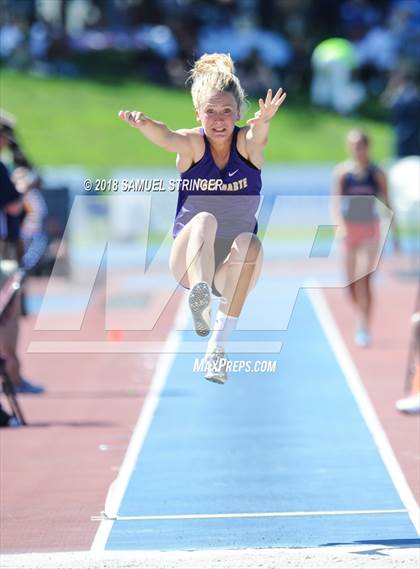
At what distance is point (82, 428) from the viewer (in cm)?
1005

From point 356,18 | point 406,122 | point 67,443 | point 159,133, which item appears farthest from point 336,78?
point 159,133

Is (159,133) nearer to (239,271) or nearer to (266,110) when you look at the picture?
(266,110)

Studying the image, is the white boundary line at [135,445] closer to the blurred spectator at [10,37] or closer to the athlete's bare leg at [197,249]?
the athlete's bare leg at [197,249]

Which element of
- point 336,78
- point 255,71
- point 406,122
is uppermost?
point 336,78

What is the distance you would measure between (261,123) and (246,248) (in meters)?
0.66

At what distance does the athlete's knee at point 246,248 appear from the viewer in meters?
6.82

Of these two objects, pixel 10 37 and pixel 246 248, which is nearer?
pixel 246 248

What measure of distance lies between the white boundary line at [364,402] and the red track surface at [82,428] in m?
0.07

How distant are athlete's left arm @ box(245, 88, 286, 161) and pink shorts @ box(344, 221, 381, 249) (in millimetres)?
6775

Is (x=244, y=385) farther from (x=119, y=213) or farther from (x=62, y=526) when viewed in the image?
(x=119, y=213)

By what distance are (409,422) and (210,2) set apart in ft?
63.2

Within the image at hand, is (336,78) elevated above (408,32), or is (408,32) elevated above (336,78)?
(408,32)

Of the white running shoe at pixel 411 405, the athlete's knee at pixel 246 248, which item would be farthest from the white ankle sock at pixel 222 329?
the white running shoe at pixel 411 405

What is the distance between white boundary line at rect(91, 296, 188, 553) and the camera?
7.24 metres
